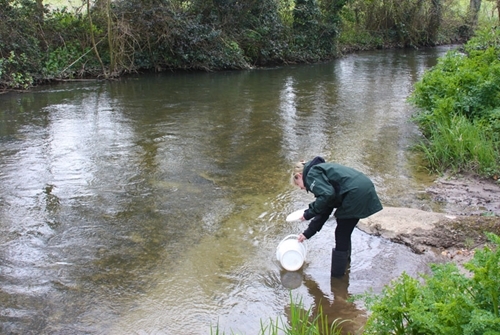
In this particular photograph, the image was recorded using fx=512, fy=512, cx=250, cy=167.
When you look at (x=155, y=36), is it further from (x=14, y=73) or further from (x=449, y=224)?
(x=449, y=224)

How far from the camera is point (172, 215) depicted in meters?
6.21

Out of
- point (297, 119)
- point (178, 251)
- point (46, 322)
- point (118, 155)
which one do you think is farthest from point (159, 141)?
point (46, 322)

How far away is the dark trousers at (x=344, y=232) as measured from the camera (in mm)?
4552

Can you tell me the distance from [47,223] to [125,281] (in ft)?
5.93

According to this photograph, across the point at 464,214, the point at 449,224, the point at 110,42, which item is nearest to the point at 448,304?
the point at 449,224

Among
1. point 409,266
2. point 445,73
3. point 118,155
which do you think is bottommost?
point 409,266

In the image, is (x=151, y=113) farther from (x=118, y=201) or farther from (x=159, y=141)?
(x=118, y=201)

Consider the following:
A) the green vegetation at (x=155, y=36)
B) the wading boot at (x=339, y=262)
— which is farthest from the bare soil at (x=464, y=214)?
the green vegetation at (x=155, y=36)

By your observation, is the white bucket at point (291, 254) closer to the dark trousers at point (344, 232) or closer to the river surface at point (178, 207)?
the river surface at point (178, 207)

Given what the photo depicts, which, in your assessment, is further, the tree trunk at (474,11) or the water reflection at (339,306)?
the tree trunk at (474,11)

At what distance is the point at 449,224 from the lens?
5.55m

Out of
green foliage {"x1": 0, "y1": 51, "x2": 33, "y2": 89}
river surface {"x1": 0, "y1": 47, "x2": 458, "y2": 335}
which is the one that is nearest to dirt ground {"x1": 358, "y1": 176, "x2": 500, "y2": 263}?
river surface {"x1": 0, "y1": 47, "x2": 458, "y2": 335}

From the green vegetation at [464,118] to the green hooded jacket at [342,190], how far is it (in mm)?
3496

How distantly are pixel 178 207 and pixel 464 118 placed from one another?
15.1 ft
